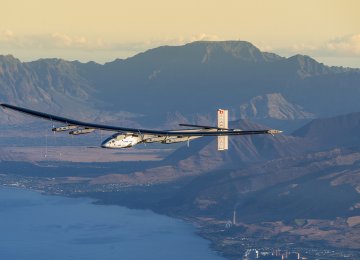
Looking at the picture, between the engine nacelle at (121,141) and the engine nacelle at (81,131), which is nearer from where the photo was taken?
the engine nacelle at (121,141)

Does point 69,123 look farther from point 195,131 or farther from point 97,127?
point 195,131

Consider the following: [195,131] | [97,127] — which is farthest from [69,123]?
[195,131]

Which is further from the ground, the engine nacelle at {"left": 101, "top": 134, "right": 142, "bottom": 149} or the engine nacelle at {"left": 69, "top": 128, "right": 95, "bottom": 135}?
the engine nacelle at {"left": 69, "top": 128, "right": 95, "bottom": 135}

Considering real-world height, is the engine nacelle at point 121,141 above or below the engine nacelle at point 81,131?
below

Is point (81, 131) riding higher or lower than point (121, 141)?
higher

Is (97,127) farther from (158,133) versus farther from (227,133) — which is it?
(227,133)

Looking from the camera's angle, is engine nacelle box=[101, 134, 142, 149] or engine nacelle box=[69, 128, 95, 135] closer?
engine nacelle box=[101, 134, 142, 149]

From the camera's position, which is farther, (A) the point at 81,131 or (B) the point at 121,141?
(B) the point at 121,141
